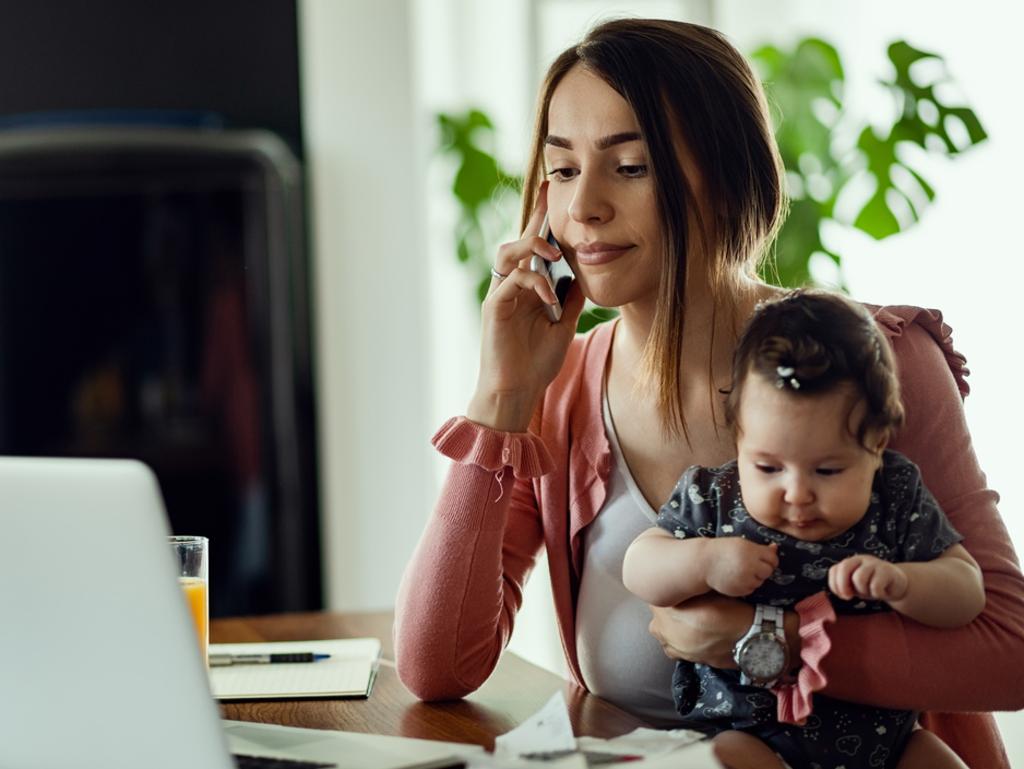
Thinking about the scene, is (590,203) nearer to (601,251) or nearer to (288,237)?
(601,251)

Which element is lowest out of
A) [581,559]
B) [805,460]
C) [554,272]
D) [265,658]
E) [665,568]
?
[265,658]

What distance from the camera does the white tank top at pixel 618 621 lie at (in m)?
1.35

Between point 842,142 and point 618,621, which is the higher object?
point 842,142

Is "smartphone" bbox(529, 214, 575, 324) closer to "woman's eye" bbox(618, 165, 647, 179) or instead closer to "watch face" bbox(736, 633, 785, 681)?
"woman's eye" bbox(618, 165, 647, 179)

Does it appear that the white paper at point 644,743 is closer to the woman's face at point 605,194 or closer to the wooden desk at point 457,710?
the wooden desk at point 457,710


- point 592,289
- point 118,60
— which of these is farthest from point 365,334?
point 592,289

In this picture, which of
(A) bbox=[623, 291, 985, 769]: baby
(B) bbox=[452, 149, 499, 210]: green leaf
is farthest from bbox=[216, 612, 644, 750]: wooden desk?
(B) bbox=[452, 149, 499, 210]: green leaf

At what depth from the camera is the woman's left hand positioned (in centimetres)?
114

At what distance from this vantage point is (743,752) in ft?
3.75

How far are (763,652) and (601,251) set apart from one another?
19.0 inches

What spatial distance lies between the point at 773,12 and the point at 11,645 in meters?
3.00

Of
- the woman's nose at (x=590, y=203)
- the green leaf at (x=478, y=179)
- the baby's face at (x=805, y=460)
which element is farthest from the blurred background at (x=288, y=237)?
the baby's face at (x=805, y=460)

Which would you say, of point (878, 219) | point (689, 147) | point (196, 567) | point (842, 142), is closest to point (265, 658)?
point (196, 567)

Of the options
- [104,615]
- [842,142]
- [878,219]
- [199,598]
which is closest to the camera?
[104,615]
